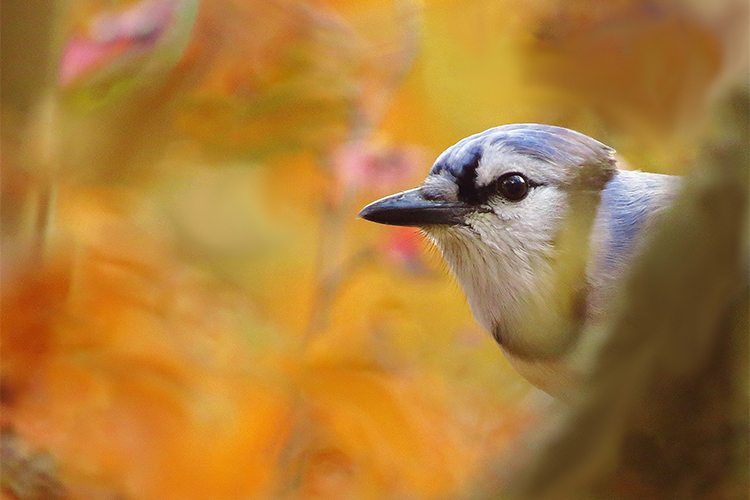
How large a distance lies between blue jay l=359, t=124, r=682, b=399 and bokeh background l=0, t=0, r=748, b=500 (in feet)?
0.37

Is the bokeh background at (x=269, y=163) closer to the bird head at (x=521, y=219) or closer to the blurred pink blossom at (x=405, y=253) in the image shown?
the blurred pink blossom at (x=405, y=253)

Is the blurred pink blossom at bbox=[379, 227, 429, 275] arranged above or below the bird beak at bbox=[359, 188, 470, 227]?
below

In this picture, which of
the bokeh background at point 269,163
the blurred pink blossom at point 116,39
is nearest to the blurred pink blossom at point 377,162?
the bokeh background at point 269,163

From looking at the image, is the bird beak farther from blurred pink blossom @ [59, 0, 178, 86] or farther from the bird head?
blurred pink blossom @ [59, 0, 178, 86]

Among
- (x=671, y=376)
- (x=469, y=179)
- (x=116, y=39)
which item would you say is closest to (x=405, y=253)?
(x=469, y=179)

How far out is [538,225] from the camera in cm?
82

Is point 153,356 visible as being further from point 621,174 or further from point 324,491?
point 621,174

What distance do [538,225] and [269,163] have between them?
786 mm

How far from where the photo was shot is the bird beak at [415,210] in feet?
2.78

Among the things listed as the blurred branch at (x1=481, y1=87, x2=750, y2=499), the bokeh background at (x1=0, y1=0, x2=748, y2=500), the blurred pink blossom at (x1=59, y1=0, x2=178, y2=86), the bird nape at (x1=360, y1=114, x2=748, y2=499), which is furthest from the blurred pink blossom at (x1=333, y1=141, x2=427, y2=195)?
the blurred branch at (x1=481, y1=87, x2=750, y2=499)

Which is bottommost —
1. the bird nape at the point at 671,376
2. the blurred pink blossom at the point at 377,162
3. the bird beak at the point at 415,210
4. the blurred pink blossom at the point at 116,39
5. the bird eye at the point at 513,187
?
the bird nape at the point at 671,376

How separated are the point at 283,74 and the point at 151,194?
1.11 ft

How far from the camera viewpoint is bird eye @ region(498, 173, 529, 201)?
2.73 ft

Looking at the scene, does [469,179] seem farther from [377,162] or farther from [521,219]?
[377,162]
